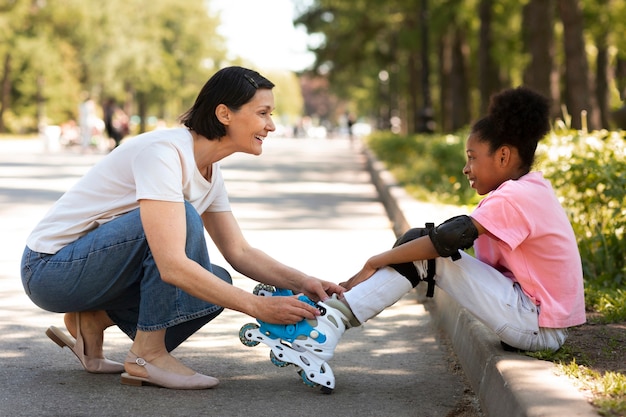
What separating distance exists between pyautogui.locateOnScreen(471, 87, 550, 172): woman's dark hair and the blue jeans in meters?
1.28

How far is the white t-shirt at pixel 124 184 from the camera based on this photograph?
4453 millimetres

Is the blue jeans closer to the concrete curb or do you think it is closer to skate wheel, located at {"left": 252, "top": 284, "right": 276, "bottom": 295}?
skate wheel, located at {"left": 252, "top": 284, "right": 276, "bottom": 295}

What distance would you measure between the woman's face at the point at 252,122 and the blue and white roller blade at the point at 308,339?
0.70 m

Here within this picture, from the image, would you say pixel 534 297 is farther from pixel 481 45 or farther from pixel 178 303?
pixel 481 45

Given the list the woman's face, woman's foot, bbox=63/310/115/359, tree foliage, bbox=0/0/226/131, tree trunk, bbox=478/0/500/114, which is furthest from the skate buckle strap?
tree foliage, bbox=0/0/226/131

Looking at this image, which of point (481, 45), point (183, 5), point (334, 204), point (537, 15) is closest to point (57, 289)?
point (334, 204)

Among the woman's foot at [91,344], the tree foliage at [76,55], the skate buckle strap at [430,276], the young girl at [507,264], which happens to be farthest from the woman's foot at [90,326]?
the tree foliage at [76,55]

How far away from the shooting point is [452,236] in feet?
14.2

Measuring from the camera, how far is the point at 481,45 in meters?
28.2

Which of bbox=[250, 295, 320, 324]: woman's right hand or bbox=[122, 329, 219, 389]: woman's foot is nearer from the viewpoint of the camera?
bbox=[250, 295, 320, 324]: woman's right hand

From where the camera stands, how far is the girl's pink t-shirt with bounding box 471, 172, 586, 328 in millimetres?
4422

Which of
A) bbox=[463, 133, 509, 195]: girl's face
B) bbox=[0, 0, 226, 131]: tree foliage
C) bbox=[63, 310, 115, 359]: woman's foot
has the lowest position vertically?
bbox=[63, 310, 115, 359]: woman's foot

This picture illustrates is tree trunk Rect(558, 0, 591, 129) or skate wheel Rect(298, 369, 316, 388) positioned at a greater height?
tree trunk Rect(558, 0, 591, 129)

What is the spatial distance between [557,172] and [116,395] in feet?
14.4
